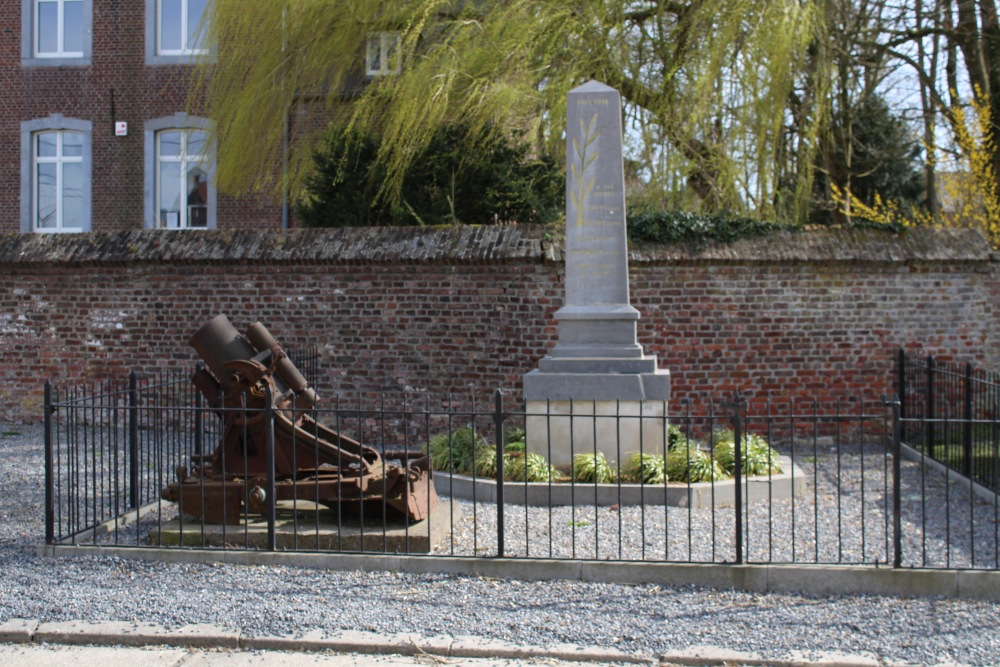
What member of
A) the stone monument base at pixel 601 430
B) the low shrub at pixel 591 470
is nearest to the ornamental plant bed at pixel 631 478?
the low shrub at pixel 591 470

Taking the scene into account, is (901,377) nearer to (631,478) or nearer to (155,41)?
(631,478)

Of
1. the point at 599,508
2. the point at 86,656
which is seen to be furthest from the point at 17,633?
the point at 599,508

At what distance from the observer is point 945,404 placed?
977 cm

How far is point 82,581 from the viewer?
544cm

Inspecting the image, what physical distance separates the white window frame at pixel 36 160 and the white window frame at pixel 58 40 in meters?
1.04

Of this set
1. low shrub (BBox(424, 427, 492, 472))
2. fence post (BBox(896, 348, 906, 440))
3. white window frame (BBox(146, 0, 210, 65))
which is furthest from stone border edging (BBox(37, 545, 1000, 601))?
white window frame (BBox(146, 0, 210, 65))

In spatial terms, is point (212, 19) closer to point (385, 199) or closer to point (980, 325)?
point (385, 199)

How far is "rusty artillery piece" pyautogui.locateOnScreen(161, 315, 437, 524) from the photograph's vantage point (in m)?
6.02

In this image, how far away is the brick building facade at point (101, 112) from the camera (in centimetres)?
1825

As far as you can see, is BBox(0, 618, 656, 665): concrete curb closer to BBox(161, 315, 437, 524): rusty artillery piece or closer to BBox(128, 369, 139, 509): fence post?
BBox(161, 315, 437, 524): rusty artillery piece

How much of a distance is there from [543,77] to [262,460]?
7.46 metres

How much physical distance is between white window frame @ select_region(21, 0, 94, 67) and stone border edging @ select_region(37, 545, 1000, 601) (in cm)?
1512

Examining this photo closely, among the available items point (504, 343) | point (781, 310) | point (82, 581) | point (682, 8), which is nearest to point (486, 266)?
point (504, 343)

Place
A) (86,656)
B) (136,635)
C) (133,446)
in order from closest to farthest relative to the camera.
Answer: (86,656) < (136,635) < (133,446)
